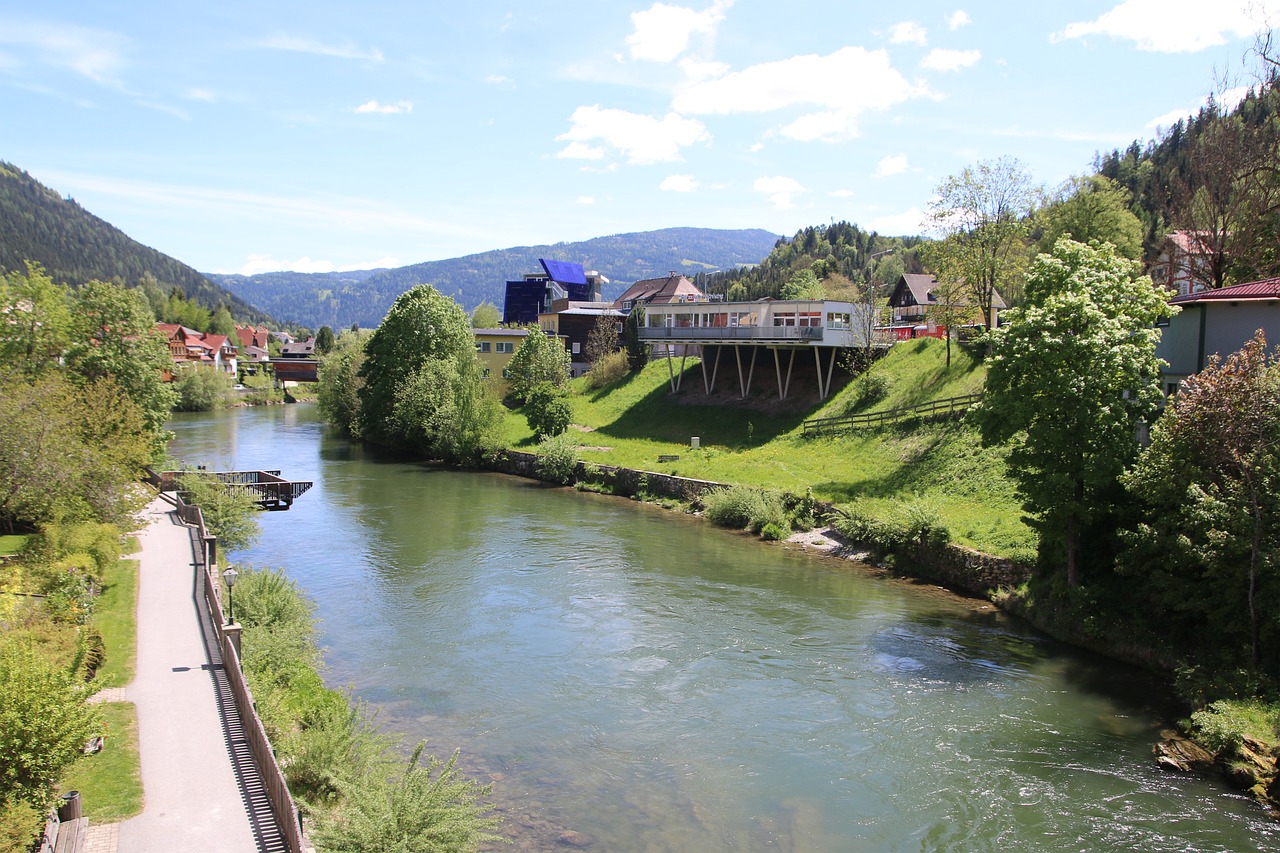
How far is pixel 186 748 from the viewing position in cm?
1366

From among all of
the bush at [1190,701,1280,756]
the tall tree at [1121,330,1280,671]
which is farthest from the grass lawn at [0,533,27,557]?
the tall tree at [1121,330,1280,671]

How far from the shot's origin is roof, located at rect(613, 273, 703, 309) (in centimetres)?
9181

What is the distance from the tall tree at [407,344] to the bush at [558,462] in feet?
45.0

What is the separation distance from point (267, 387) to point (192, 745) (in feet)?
339

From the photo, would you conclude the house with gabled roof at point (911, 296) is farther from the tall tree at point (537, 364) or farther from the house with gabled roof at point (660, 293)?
the tall tree at point (537, 364)

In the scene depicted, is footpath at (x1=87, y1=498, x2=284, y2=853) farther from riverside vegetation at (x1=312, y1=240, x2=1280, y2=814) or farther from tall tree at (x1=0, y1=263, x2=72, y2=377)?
tall tree at (x1=0, y1=263, x2=72, y2=377)

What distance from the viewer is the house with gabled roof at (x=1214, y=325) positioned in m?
21.8

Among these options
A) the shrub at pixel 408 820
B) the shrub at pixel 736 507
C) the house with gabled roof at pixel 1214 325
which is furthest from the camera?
the shrub at pixel 736 507

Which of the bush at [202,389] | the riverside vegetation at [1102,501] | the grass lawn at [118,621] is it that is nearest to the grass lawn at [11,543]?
the grass lawn at [118,621]

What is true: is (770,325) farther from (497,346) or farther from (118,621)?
(118,621)

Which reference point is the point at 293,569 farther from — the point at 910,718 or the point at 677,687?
the point at 910,718

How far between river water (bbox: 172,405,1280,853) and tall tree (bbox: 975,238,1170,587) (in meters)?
3.92

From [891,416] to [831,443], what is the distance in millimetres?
3252

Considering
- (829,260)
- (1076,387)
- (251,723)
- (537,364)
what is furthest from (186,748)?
(829,260)
